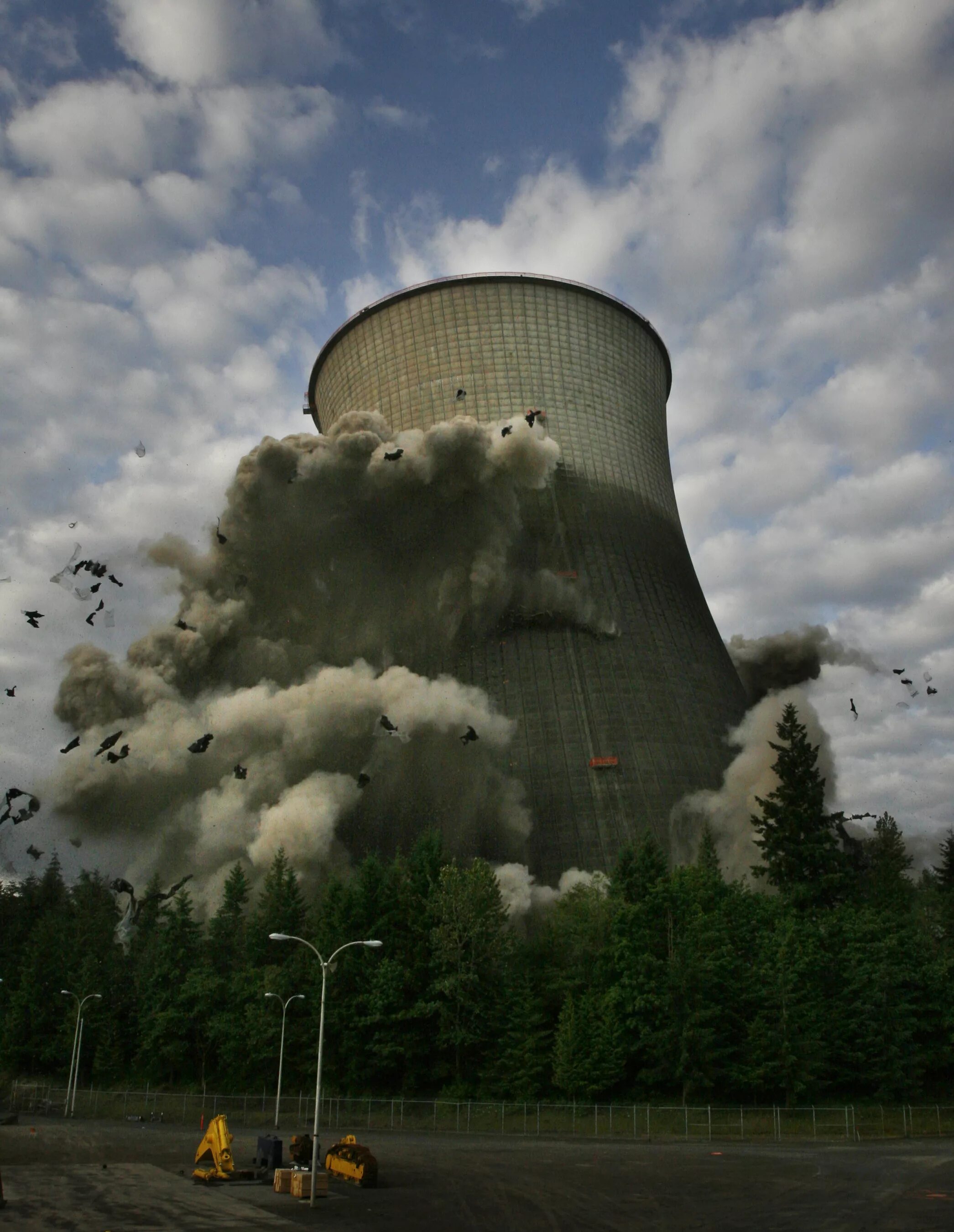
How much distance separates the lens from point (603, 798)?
37.2 meters

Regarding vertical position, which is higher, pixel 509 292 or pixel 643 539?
pixel 509 292

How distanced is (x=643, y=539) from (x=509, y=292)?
39.9 feet

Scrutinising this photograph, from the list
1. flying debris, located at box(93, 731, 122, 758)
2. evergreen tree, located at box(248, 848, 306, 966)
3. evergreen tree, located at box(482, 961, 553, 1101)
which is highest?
flying debris, located at box(93, 731, 122, 758)

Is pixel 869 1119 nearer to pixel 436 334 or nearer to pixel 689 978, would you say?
pixel 689 978

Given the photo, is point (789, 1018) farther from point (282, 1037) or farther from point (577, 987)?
point (282, 1037)

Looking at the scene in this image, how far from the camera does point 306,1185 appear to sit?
15992 mm

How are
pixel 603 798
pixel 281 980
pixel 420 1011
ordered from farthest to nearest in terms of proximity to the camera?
pixel 603 798 → pixel 281 980 → pixel 420 1011

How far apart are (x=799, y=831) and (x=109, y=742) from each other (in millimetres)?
27740

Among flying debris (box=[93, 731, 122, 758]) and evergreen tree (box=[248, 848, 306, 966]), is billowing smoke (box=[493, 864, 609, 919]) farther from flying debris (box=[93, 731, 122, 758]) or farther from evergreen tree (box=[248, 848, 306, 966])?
flying debris (box=[93, 731, 122, 758])

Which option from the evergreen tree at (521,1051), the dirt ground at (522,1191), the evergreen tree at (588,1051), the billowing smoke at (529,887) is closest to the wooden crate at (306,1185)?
the dirt ground at (522,1191)

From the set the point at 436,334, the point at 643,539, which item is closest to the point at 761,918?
the point at 643,539

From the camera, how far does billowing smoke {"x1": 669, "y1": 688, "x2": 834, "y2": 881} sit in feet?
127

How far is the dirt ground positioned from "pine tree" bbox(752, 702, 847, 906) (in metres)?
15.1

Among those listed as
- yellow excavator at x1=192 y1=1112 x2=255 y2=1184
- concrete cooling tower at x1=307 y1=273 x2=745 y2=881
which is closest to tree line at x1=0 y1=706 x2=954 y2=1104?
concrete cooling tower at x1=307 y1=273 x2=745 y2=881
